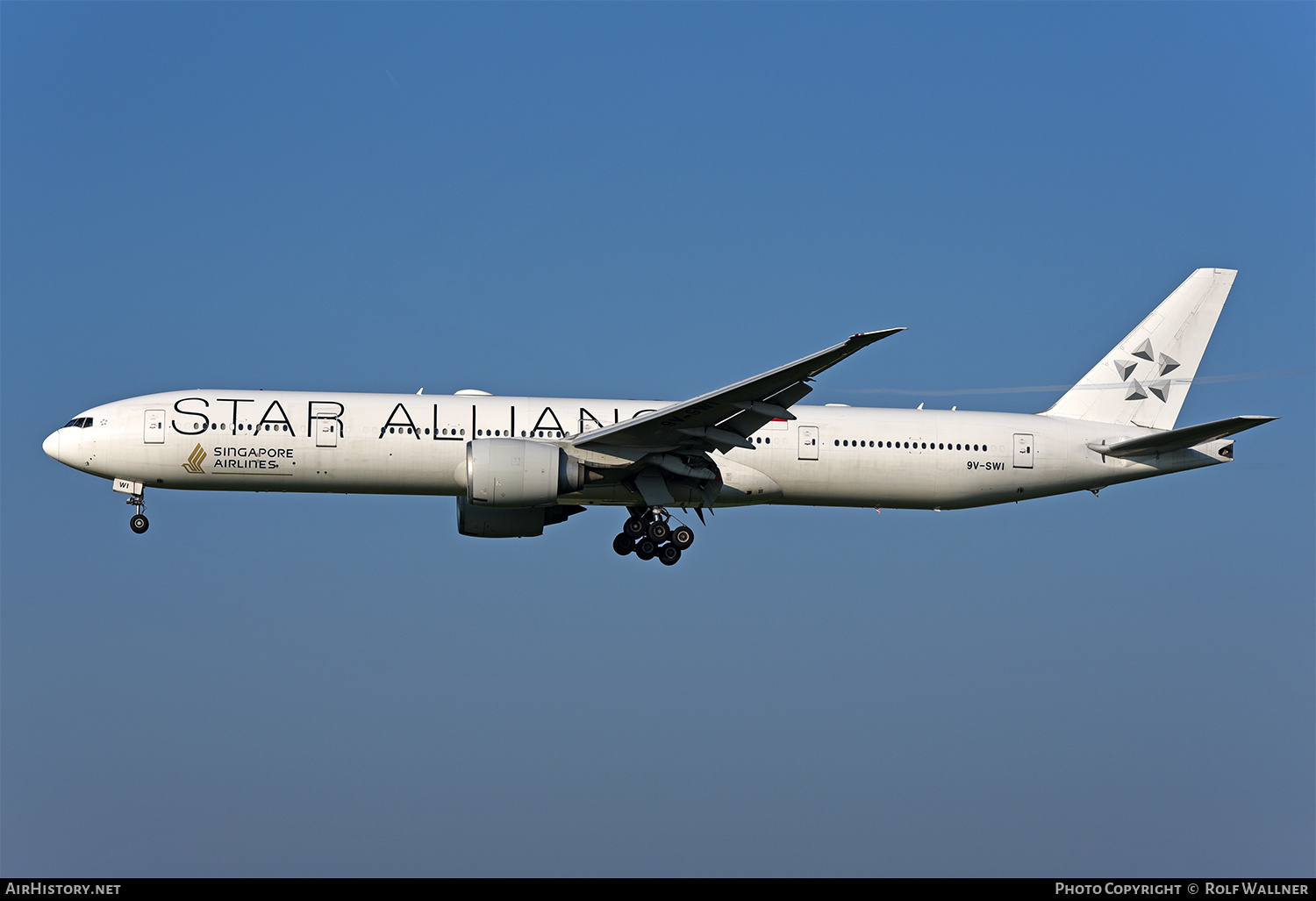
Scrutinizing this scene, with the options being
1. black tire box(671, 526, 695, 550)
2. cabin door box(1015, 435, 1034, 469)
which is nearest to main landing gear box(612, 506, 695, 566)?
black tire box(671, 526, 695, 550)

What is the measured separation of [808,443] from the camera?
35906mm

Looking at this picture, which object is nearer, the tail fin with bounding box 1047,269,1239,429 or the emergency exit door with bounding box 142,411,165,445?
the emergency exit door with bounding box 142,411,165,445

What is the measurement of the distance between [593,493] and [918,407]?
8.71 m

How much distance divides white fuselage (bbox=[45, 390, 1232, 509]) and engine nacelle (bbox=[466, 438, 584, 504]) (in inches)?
50.1

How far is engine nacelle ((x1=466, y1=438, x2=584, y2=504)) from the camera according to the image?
109 feet

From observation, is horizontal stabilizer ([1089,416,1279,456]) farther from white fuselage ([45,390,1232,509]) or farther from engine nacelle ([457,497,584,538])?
engine nacelle ([457,497,584,538])

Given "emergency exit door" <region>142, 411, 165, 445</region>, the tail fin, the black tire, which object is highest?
the tail fin

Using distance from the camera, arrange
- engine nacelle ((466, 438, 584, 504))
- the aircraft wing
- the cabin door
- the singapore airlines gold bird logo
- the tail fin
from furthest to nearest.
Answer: the tail fin < the cabin door < the singapore airlines gold bird logo < engine nacelle ((466, 438, 584, 504)) < the aircraft wing

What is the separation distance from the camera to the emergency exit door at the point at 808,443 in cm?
3588

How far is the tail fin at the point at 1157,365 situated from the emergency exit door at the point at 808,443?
24.4 ft

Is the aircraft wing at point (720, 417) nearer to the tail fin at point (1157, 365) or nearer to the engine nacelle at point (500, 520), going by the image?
the engine nacelle at point (500, 520)
